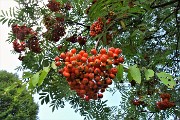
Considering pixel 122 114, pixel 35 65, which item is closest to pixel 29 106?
A: pixel 122 114

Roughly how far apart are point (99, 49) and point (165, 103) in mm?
1056

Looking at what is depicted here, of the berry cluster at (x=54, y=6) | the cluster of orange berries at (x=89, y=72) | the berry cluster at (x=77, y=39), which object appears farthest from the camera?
the berry cluster at (x=54, y=6)

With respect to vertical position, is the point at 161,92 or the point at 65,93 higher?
the point at 161,92

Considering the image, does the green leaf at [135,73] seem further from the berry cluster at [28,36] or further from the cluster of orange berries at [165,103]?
the cluster of orange berries at [165,103]

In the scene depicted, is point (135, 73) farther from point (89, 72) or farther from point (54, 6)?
point (54, 6)

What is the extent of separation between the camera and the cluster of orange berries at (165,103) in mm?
3561

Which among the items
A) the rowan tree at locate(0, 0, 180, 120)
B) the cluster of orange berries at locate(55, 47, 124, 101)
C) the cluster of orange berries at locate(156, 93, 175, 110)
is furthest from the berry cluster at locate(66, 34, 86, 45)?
the cluster of orange berries at locate(55, 47, 124, 101)

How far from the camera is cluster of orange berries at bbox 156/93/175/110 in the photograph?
3.56 metres

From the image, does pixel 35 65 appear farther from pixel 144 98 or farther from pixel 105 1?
pixel 144 98

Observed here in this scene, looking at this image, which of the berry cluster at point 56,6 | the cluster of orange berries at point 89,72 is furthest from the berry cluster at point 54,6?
the cluster of orange berries at point 89,72

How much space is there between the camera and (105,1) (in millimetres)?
2166

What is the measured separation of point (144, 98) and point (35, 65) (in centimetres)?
138

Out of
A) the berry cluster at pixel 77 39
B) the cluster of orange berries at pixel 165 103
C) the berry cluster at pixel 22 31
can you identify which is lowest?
the cluster of orange berries at pixel 165 103

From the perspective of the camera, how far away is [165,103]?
3547 mm
